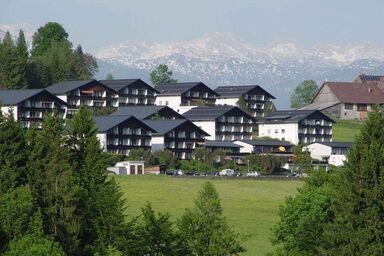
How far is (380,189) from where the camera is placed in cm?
4450

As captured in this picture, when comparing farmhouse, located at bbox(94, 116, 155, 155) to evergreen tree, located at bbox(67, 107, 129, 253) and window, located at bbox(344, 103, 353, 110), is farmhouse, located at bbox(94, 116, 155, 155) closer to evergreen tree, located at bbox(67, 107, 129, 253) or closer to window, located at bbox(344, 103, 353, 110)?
window, located at bbox(344, 103, 353, 110)

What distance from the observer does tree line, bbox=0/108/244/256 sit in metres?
42.9

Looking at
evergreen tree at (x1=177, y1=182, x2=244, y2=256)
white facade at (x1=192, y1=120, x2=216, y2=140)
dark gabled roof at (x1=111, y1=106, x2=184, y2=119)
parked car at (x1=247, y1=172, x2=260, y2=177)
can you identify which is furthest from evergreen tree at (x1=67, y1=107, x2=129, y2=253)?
white facade at (x1=192, y1=120, x2=216, y2=140)

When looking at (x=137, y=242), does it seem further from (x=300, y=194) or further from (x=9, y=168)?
(x=300, y=194)

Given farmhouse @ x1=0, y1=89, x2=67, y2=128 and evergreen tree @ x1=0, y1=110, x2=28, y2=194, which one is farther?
farmhouse @ x1=0, y1=89, x2=67, y2=128

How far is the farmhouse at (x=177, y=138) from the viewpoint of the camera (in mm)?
108875

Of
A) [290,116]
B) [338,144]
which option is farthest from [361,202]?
[290,116]

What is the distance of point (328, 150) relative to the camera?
375 feet

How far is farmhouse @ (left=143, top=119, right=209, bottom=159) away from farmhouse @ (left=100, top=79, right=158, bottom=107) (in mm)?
20392

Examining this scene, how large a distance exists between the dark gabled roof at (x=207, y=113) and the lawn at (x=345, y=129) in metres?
9.96

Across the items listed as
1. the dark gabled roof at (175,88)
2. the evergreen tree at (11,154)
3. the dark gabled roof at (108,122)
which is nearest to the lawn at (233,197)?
the evergreen tree at (11,154)

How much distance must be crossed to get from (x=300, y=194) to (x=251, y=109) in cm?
8800

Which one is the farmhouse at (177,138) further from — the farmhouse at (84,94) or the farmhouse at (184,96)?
the farmhouse at (184,96)

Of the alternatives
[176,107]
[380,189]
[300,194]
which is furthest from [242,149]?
[380,189]
